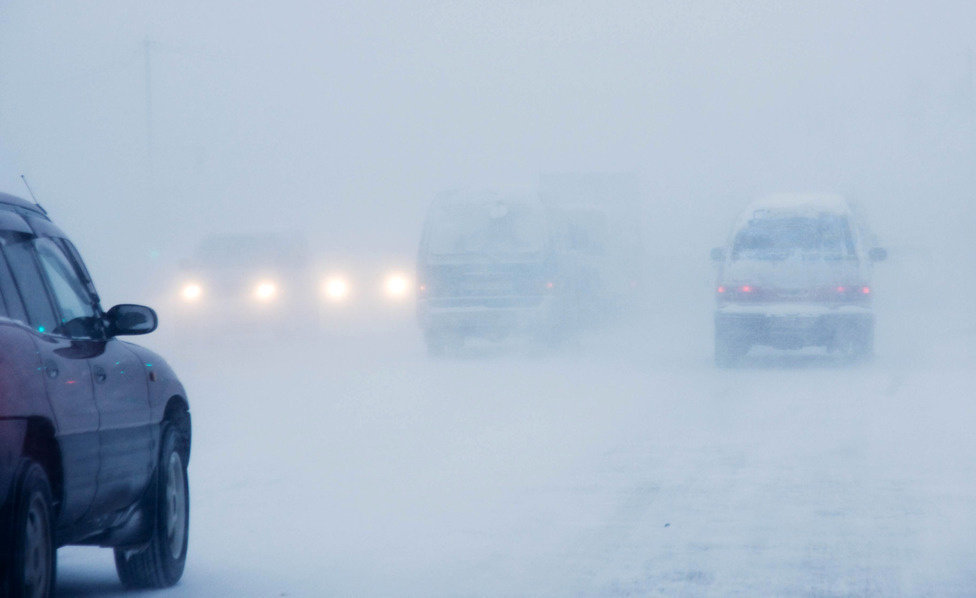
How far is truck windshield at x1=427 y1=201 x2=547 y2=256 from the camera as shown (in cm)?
2316

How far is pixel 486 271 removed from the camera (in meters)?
22.9

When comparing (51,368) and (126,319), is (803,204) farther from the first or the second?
(51,368)

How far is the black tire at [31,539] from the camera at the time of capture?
16.0 ft

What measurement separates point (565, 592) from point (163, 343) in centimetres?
2069

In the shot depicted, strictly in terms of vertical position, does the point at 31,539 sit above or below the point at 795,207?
below

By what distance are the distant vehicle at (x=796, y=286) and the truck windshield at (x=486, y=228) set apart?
150 inches

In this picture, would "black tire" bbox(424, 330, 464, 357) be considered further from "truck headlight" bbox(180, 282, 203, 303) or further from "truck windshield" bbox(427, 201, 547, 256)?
"truck headlight" bbox(180, 282, 203, 303)

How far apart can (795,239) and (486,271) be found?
4865 mm

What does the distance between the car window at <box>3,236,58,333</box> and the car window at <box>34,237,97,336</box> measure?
9 centimetres

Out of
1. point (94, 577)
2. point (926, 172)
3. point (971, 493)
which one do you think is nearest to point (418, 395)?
point (971, 493)

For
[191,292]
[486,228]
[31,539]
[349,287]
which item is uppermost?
[31,539]

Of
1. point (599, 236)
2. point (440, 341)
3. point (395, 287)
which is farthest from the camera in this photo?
point (395, 287)

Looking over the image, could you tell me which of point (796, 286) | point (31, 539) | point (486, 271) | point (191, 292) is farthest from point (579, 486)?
point (191, 292)

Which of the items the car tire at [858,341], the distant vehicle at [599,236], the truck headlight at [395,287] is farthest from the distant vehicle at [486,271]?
the truck headlight at [395,287]
